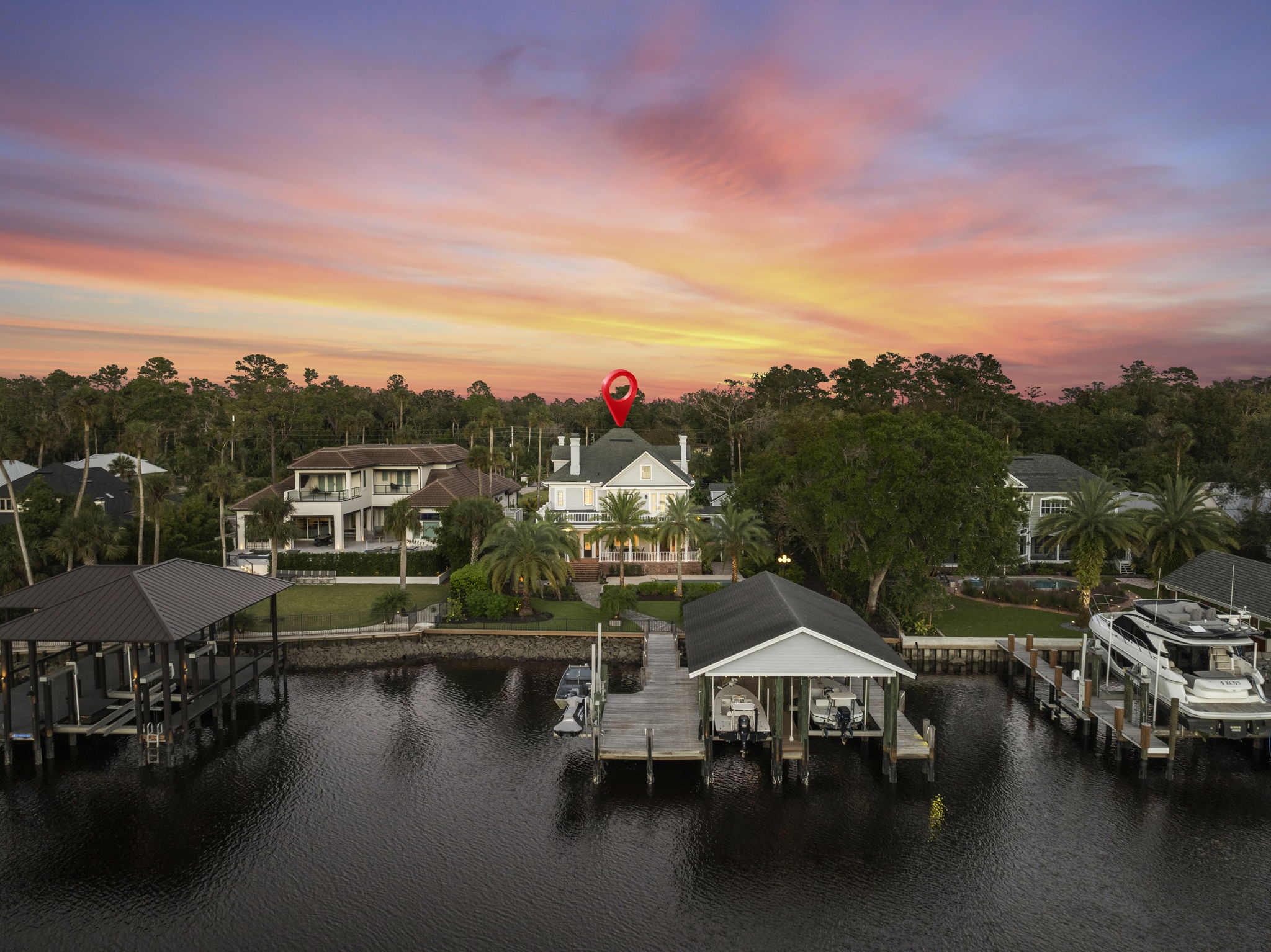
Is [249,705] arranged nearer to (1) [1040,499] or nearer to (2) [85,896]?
(2) [85,896]

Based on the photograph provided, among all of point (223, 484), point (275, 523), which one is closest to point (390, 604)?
point (275, 523)

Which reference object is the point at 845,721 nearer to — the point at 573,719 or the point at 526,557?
the point at 573,719

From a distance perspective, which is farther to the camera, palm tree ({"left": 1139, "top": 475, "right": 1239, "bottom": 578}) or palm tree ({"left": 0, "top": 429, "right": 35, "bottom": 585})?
palm tree ({"left": 1139, "top": 475, "right": 1239, "bottom": 578})

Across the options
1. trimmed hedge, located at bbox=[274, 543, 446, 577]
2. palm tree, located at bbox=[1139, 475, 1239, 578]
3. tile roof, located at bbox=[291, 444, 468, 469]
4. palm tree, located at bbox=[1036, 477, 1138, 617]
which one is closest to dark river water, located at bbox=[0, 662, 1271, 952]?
palm tree, located at bbox=[1036, 477, 1138, 617]

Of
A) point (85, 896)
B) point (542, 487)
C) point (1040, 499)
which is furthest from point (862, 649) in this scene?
point (542, 487)

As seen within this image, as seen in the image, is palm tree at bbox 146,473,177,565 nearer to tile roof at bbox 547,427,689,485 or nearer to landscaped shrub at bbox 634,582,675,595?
tile roof at bbox 547,427,689,485

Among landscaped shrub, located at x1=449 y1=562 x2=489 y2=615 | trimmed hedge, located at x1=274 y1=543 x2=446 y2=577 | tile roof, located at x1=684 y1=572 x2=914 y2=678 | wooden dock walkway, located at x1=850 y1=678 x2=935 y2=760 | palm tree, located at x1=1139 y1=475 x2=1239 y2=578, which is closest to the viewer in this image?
tile roof, located at x1=684 y1=572 x2=914 y2=678
